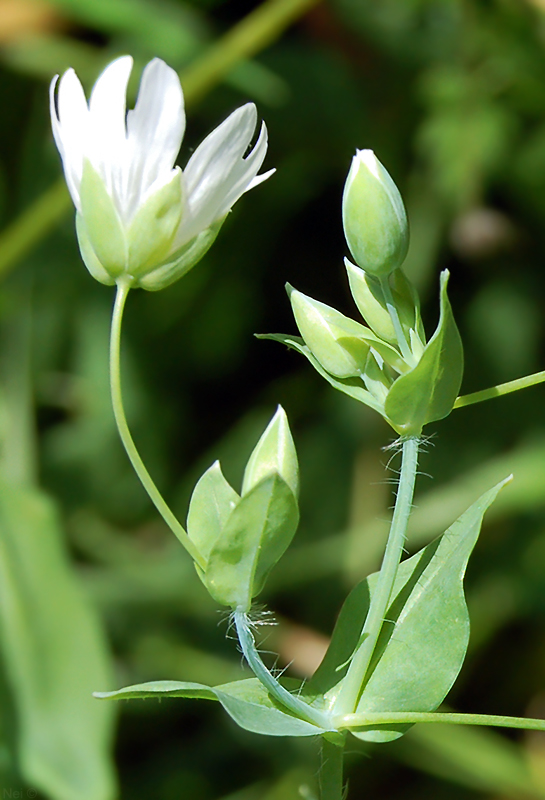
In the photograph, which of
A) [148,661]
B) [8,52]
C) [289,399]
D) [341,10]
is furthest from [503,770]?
[8,52]

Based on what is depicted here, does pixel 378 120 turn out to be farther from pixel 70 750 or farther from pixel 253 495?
pixel 253 495

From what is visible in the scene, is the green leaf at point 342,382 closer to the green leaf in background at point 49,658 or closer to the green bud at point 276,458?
the green bud at point 276,458

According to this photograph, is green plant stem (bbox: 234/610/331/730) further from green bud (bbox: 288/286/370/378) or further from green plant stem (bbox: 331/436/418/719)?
green bud (bbox: 288/286/370/378)

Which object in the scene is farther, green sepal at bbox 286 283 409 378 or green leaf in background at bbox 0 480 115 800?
green leaf in background at bbox 0 480 115 800

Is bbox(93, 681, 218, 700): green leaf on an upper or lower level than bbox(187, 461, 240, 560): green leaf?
lower

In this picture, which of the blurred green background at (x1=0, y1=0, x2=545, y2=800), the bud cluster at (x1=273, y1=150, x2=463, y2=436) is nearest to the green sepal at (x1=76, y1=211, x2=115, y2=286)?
the bud cluster at (x1=273, y1=150, x2=463, y2=436)

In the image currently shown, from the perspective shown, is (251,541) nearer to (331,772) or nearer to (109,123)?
(331,772)

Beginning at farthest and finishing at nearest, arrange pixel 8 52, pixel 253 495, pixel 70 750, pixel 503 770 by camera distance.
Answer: pixel 8 52, pixel 503 770, pixel 70 750, pixel 253 495

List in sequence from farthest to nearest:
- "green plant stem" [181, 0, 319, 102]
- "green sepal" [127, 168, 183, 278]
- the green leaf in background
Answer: "green plant stem" [181, 0, 319, 102], the green leaf in background, "green sepal" [127, 168, 183, 278]
